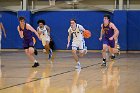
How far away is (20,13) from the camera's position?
2902cm

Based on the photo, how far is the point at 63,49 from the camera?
28.7m

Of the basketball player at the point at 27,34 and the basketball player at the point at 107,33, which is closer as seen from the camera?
the basketball player at the point at 27,34

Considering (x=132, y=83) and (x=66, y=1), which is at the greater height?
(x=66, y=1)

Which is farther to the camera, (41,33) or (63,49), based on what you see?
(63,49)

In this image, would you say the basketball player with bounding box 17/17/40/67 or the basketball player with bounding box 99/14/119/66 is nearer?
the basketball player with bounding box 17/17/40/67

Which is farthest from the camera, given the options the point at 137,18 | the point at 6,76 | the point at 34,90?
the point at 137,18

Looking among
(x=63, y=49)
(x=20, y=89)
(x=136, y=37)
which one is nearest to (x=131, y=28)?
(x=136, y=37)

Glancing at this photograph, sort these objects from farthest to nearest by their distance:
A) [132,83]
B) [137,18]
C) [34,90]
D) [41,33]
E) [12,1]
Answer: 1. [12,1]
2. [137,18]
3. [41,33]
4. [132,83]
5. [34,90]

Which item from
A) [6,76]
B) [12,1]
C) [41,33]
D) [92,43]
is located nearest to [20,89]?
[6,76]

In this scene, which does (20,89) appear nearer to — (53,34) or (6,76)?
(6,76)

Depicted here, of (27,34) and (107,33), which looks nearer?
(27,34)

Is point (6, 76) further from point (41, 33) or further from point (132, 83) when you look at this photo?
point (41, 33)

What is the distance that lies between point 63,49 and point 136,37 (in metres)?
5.46

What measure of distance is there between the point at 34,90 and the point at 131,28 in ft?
65.7
